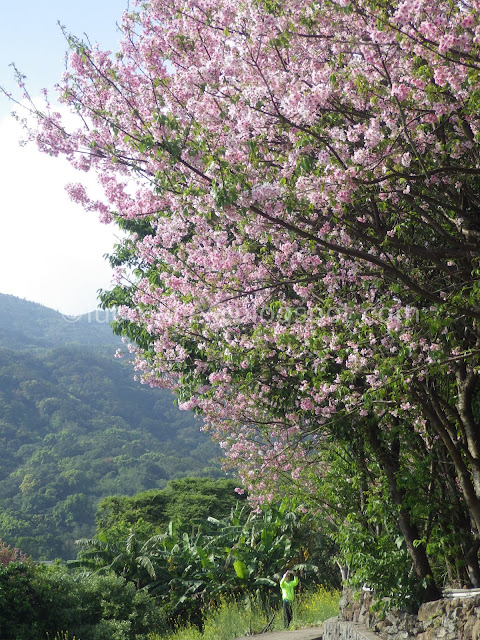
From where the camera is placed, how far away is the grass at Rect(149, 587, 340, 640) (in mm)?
13727

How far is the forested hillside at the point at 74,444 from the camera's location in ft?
264

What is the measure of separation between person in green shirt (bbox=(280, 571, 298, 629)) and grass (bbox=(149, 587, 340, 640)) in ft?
0.53

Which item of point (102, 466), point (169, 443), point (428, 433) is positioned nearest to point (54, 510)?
point (102, 466)

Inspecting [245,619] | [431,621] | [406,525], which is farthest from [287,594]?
[431,621]

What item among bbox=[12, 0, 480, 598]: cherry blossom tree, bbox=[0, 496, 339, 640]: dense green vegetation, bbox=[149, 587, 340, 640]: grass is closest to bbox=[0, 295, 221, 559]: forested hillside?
bbox=[0, 496, 339, 640]: dense green vegetation

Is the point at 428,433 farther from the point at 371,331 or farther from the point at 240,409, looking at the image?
the point at 371,331

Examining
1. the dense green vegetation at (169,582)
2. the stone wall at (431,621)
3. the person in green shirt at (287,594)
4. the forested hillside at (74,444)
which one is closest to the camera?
the stone wall at (431,621)

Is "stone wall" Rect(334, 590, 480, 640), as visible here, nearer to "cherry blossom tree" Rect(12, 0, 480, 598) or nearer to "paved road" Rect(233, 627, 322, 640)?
"cherry blossom tree" Rect(12, 0, 480, 598)

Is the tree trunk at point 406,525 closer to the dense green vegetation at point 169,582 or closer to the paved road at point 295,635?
the paved road at point 295,635

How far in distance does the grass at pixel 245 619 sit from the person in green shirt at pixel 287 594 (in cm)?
16

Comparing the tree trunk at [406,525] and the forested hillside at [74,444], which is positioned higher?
the forested hillside at [74,444]

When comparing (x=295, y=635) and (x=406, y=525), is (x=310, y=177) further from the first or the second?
(x=295, y=635)

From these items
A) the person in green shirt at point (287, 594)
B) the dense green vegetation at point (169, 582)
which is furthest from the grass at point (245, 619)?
the person in green shirt at point (287, 594)

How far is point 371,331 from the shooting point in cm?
605
